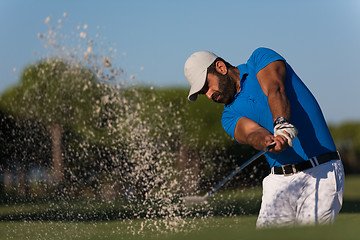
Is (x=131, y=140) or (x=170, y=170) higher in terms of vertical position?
(x=131, y=140)

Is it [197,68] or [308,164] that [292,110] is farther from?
[197,68]

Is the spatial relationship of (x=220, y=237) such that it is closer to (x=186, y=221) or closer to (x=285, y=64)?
(x=285, y=64)

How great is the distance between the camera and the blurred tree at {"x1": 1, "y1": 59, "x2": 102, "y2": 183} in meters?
15.8

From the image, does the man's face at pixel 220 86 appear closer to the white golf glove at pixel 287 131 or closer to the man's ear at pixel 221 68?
the man's ear at pixel 221 68

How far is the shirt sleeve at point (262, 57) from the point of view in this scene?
14.3 ft

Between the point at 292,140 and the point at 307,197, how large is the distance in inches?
20.6

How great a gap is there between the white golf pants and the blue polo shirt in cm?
14

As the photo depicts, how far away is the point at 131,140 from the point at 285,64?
9797 millimetres

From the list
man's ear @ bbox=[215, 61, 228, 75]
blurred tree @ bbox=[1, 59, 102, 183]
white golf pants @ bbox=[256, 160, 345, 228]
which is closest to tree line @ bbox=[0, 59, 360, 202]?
blurred tree @ bbox=[1, 59, 102, 183]

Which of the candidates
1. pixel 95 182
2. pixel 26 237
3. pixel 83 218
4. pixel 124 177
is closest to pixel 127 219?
pixel 83 218

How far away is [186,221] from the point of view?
30.9 feet

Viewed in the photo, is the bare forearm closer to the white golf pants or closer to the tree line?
the white golf pants

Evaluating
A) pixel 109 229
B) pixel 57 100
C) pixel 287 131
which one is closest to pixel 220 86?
pixel 287 131

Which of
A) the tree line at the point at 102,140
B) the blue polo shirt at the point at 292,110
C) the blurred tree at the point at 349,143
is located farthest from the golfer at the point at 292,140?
the blurred tree at the point at 349,143
